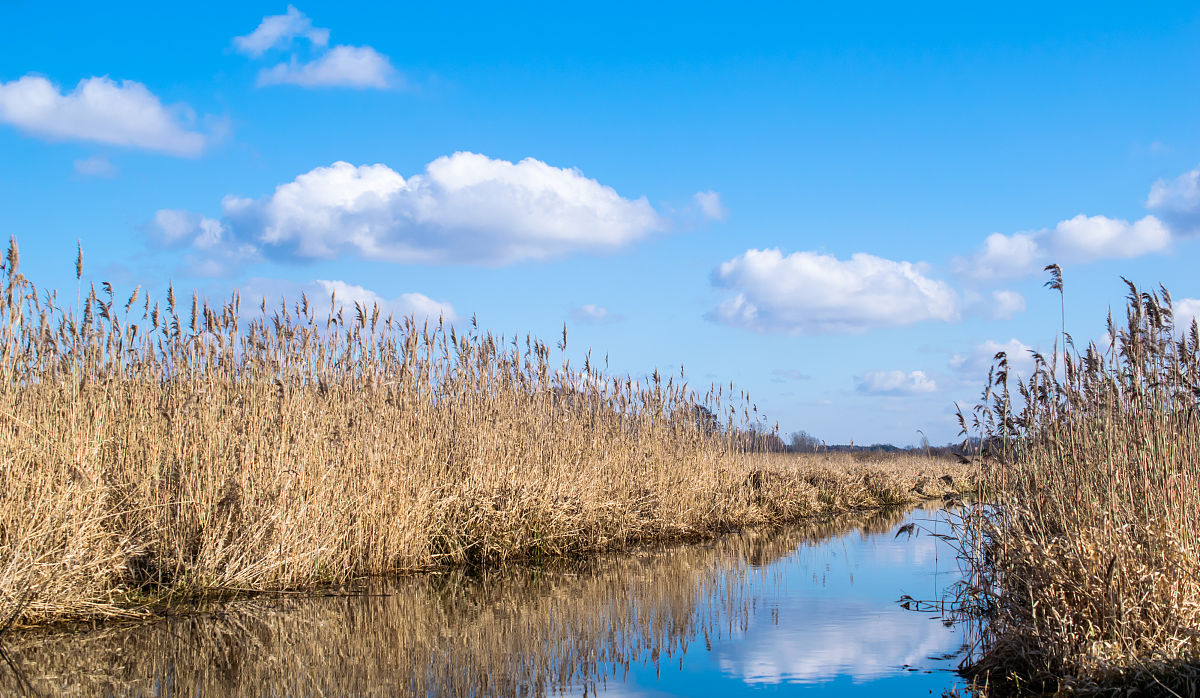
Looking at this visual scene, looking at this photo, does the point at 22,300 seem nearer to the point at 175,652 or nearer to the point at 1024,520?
the point at 175,652

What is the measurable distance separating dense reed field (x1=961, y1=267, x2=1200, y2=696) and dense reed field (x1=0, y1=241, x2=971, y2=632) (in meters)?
2.39

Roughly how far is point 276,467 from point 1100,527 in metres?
6.37

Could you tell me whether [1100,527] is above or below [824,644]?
above

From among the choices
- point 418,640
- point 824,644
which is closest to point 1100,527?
point 824,644

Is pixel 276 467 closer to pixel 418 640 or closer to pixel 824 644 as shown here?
pixel 418 640

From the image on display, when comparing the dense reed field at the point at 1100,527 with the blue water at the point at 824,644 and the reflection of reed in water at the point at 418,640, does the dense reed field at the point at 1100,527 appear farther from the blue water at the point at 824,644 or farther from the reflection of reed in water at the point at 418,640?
the reflection of reed in water at the point at 418,640

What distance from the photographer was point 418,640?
247 inches

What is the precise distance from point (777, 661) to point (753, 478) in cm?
970

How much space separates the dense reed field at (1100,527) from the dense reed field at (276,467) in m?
2.39

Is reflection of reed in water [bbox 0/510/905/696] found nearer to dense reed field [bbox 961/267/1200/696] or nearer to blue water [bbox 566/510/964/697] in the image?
blue water [bbox 566/510/964/697]

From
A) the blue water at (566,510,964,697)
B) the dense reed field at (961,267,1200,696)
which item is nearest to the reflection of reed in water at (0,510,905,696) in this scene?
the blue water at (566,510,964,697)

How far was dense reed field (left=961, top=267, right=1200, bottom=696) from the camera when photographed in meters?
4.70

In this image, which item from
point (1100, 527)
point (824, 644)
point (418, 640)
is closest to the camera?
point (1100, 527)

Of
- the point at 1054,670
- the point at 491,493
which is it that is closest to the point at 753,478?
the point at 491,493
